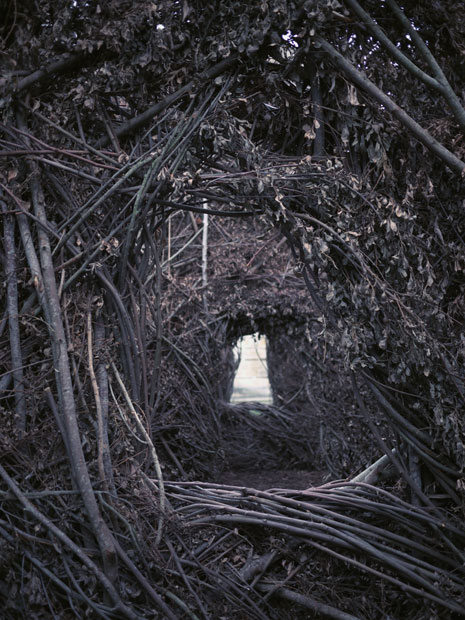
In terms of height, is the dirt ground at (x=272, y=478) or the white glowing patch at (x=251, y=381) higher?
the white glowing patch at (x=251, y=381)

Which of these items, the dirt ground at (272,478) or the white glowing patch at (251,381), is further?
the white glowing patch at (251,381)

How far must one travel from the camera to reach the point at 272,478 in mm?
9188

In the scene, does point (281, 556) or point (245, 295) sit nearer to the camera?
point (281, 556)

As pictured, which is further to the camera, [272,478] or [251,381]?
[251,381]

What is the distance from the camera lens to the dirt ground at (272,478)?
27.9ft

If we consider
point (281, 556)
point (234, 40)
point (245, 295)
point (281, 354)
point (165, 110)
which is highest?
point (234, 40)

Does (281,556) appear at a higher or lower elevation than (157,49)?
lower

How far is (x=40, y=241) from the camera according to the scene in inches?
123

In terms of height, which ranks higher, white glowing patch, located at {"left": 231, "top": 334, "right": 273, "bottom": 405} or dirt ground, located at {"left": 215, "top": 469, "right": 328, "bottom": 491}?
white glowing patch, located at {"left": 231, "top": 334, "right": 273, "bottom": 405}

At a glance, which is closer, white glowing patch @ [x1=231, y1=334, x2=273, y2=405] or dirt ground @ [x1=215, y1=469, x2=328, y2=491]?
dirt ground @ [x1=215, y1=469, x2=328, y2=491]

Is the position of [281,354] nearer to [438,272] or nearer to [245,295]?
[245,295]

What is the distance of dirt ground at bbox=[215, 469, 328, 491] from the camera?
8.50 meters

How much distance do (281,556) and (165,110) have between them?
7.75 ft

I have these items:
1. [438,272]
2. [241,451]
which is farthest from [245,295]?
[438,272]
